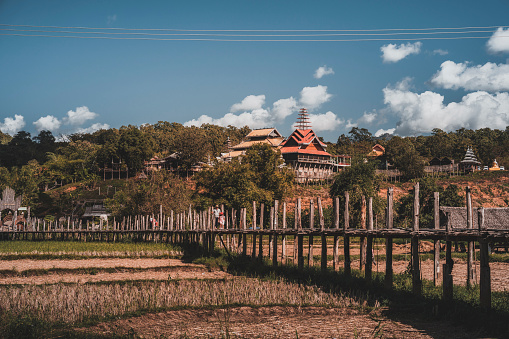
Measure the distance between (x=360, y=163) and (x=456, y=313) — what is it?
2963cm

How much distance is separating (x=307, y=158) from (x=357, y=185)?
32.1 metres

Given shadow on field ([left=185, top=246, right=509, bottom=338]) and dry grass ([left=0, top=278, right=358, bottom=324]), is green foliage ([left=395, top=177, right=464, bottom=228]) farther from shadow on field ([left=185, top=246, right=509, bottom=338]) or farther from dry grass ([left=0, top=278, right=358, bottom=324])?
dry grass ([left=0, top=278, right=358, bottom=324])

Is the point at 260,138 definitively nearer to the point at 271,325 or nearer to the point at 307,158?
the point at 307,158

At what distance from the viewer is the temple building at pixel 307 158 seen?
225ft

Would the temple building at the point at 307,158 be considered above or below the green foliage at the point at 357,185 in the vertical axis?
above

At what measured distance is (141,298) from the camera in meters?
13.9

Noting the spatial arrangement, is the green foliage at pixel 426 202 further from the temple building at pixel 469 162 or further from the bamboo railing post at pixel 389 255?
the temple building at pixel 469 162

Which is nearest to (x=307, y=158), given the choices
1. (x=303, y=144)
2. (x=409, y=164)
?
(x=303, y=144)

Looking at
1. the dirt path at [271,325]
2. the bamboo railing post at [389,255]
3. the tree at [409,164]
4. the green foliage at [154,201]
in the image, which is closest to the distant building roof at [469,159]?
the tree at [409,164]

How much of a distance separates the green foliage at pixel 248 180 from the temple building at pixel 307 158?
1704 cm

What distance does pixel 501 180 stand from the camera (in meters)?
64.5

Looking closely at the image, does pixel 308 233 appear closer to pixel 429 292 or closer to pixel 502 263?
pixel 429 292

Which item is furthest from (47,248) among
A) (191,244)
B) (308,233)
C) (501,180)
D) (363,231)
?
(501,180)

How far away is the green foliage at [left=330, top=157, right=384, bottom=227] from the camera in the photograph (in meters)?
37.2
